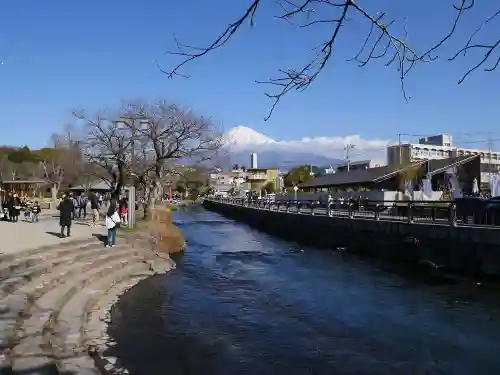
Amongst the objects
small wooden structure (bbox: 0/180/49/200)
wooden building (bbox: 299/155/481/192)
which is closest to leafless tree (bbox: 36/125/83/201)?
small wooden structure (bbox: 0/180/49/200)

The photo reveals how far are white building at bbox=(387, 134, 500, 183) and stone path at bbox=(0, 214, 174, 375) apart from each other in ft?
136

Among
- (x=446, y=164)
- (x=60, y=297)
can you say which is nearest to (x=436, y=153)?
(x=446, y=164)

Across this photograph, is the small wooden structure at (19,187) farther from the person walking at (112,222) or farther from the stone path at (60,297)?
the stone path at (60,297)

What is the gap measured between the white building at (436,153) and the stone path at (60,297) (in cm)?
4144

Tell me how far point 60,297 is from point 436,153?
89998mm

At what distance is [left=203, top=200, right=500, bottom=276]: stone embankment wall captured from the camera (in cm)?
1605

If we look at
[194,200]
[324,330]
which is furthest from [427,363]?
[194,200]

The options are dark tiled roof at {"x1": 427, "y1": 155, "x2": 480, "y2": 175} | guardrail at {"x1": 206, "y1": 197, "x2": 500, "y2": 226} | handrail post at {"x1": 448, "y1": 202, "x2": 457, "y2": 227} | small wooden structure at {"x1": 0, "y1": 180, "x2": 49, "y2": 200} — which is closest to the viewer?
handrail post at {"x1": 448, "y1": 202, "x2": 457, "y2": 227}

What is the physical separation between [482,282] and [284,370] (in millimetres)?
10043

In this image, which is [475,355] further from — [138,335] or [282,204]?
[282,204]

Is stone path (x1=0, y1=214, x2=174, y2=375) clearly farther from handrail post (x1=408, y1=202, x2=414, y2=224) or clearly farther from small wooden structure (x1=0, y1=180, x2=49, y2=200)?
small wooden structure (x1=0, y1=180, x2=49, y2=200)

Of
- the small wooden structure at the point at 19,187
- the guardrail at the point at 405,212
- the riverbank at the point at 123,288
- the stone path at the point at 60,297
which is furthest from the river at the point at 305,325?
the small wooden structure at the point at 19,187

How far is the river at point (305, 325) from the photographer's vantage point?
7590mm

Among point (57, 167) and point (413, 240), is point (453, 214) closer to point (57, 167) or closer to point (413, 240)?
point (413, 240)
